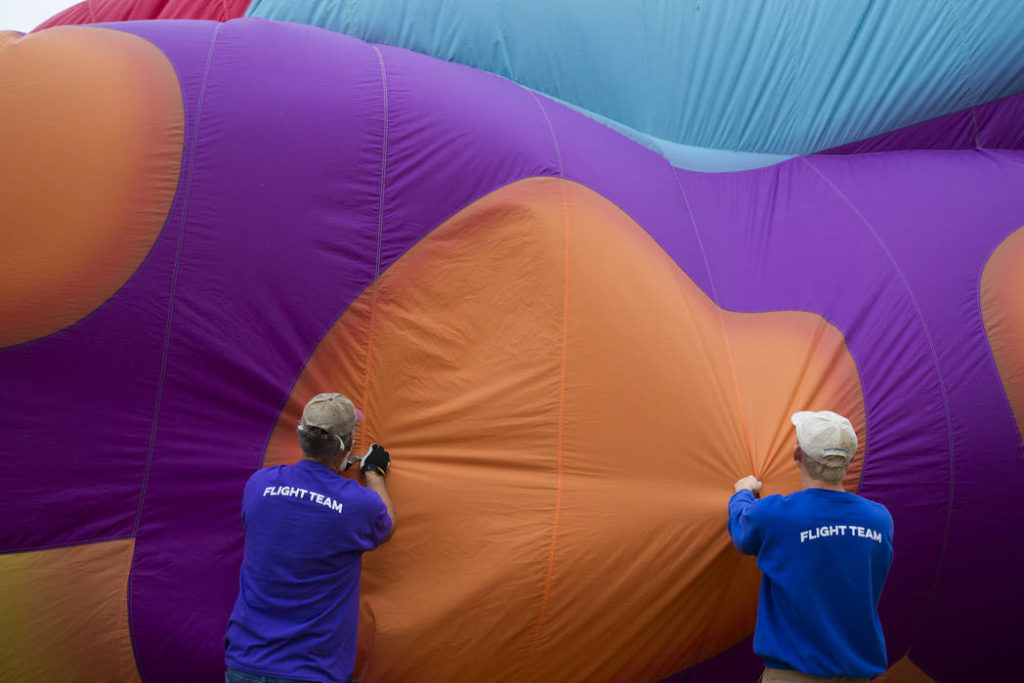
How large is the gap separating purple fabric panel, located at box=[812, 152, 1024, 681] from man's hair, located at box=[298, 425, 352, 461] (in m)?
2.29

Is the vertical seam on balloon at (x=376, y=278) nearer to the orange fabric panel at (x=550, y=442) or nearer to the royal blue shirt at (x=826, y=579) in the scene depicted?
the orange fabric panel at (x=550, y=442)

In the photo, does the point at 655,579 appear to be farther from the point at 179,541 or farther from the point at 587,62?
the point at 587,62

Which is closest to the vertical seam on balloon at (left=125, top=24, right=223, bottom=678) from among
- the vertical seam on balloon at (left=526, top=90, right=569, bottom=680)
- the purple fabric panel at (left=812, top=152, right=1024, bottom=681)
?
the vertical seam on balloon at (left=526, top=90, right=569, bottom=680)

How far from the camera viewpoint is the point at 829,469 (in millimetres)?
2734

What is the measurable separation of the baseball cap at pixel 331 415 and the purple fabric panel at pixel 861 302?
183cm

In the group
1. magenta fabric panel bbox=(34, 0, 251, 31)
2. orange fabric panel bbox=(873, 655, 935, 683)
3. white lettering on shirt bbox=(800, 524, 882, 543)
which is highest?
magenta fabric panel bbox=(34, 0, 251, 31)

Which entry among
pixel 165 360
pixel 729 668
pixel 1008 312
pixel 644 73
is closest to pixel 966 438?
pixel 1008 312

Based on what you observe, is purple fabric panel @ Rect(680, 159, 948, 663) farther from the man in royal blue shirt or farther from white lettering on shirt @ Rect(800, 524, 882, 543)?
the man in royal blue shirt

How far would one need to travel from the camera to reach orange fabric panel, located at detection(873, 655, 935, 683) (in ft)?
11.9

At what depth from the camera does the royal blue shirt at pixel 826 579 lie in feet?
8.64

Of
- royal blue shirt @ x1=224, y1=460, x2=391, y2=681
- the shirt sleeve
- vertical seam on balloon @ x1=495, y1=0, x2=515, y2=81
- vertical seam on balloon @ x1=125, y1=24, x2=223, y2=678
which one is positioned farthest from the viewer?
vertical seam on balloon @ x1=495, y1=0, x2=515, y2=81

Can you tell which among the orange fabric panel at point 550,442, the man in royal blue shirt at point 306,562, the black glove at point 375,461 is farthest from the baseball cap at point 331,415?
the orange fabric panel at point 550,442

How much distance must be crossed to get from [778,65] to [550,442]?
261 cm

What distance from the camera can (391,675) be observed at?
3.02 metres
